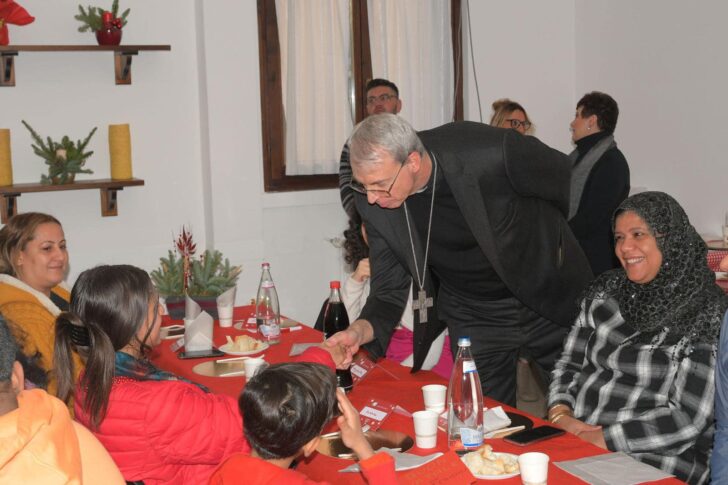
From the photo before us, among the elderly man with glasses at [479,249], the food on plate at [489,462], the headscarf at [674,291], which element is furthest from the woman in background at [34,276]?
the headscarf at [674,291]

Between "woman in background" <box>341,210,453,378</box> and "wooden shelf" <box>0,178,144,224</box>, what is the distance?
60.8 inches

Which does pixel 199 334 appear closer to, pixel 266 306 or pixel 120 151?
pixel 266 306

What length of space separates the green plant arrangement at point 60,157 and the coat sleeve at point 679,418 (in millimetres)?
3260

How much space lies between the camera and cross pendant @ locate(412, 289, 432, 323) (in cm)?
297

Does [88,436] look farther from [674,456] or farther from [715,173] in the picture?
[715,173]

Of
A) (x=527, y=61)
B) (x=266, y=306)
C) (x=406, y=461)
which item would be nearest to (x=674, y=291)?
(x=406, y=461)

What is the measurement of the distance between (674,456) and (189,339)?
1.79 metres

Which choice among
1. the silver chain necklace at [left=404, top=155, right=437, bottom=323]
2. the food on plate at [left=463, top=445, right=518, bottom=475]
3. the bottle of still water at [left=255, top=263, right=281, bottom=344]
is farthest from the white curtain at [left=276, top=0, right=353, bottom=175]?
the food on plate at [left=463, top=445, right=518, bottom=475]

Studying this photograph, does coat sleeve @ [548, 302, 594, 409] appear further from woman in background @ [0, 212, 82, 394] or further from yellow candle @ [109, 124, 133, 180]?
yellow candle @ [109, 124, 133, 180]

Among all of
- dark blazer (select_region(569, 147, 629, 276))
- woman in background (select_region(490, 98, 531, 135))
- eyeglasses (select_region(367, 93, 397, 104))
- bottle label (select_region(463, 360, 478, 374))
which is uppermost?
eyeglasses (select_region(367, 93, 397, 104))

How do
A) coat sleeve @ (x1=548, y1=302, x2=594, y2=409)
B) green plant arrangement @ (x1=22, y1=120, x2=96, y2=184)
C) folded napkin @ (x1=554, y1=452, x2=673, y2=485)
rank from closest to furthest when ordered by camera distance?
folded napkin @ (x1=554, y1=452, x2=673, y2=485) < coat sleeve @ (x1=548, y1=302, x2=594, y2=409) < green plant arrangement @ (x1=22, y1=120, x2=96, y2=184)

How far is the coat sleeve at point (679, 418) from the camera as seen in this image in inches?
95.2

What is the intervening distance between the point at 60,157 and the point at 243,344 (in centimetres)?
196

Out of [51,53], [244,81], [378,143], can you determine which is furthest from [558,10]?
[378,143]
